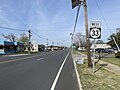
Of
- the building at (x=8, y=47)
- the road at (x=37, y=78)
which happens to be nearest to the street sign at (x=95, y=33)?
the road at (x=37, y=78)

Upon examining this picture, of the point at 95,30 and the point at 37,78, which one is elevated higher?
the point at 95,30

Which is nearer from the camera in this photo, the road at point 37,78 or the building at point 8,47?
the road at point 37,78

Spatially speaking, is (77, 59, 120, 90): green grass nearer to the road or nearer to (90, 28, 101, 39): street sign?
the road

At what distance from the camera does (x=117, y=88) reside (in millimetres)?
8234

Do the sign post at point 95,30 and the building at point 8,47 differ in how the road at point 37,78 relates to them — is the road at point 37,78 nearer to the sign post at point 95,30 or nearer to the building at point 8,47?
the sign post at point 95,30

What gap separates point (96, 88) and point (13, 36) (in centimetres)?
12570

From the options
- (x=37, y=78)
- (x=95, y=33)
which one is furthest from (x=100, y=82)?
(x=95, y=33)

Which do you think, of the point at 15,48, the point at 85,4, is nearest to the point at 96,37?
the point at 85,4

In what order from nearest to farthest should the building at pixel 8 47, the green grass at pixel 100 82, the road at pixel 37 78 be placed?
the green grass at pixel 100 82 < the road at pixel 37 78 < the building at pixel 8 47

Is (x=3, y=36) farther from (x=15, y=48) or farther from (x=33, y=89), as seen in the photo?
(x=33, y=89)

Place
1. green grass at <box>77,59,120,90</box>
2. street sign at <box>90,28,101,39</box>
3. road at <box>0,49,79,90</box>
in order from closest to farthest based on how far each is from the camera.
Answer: green grass at <box>77,59,120,90</box>, road at <box>0,49,79,90</box>, street sign at <box>90,28,101,39</box>

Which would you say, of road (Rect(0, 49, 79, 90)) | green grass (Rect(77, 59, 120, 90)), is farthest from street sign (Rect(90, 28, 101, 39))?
road (Rect(0, 49, 79, 90))

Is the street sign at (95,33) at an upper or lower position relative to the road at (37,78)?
upper

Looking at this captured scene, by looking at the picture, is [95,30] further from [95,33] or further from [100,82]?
[100,82]
